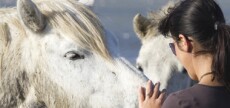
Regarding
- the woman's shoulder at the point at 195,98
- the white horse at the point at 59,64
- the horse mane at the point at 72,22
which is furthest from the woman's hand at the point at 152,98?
the horse mane at the point at 72,22

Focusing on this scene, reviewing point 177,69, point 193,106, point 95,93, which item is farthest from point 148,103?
point 177,69

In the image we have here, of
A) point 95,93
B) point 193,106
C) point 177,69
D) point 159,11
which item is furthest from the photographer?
point 159,11

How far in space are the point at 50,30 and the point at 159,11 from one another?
3.35 m

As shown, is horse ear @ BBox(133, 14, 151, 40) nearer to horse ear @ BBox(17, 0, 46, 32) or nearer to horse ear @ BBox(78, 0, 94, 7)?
horse ear @ BBox(78, 0, 94, 7)

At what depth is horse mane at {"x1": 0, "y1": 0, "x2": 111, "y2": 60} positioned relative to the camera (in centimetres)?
325

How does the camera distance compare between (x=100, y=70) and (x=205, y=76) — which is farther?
(x=100, y=70)

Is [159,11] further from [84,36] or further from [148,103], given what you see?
[148,103]

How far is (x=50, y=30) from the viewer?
3328 mm

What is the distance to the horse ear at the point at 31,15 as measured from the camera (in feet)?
10.4

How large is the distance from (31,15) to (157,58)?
9.80 feet

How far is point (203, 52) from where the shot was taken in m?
2.06

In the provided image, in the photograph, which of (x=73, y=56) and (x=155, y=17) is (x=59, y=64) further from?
(x=155, y=17)

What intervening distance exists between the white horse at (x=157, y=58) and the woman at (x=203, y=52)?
3598 mm

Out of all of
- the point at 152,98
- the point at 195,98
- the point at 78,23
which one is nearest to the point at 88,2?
the point at 78,23
